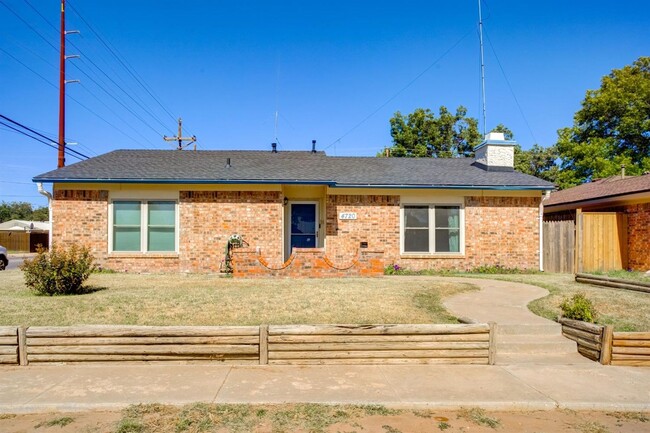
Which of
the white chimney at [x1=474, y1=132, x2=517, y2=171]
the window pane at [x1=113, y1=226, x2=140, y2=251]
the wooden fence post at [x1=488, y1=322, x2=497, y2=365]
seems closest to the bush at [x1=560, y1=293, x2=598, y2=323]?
the wooden fence post at [x1=488, y1=322, x2=497, y2=365]

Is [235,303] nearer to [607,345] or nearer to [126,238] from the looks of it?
[607,345]

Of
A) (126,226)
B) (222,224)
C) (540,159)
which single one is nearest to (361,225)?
(222,224)

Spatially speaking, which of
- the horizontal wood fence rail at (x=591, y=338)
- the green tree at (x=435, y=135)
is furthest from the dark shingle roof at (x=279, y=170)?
the green tree at (x=435, y=135)

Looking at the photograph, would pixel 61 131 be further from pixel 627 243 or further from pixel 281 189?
pixel 627 243

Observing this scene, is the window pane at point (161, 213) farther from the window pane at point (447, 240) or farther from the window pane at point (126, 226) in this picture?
the window pane at point (447, 240)

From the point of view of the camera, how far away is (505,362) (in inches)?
241

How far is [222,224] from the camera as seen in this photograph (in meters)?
13.6

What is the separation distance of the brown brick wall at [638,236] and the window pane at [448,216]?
18.1 feet

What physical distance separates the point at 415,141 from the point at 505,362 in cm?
3050

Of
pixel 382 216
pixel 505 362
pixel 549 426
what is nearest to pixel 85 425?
pixel 549 426

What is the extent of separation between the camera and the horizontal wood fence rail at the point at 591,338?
6020 mm

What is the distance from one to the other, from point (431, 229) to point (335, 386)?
393 inches

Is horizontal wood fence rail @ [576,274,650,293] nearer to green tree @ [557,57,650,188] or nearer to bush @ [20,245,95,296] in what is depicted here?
bush @ [20,245,95,296]

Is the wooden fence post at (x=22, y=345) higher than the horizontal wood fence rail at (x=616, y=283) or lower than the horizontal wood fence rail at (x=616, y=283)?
lower
